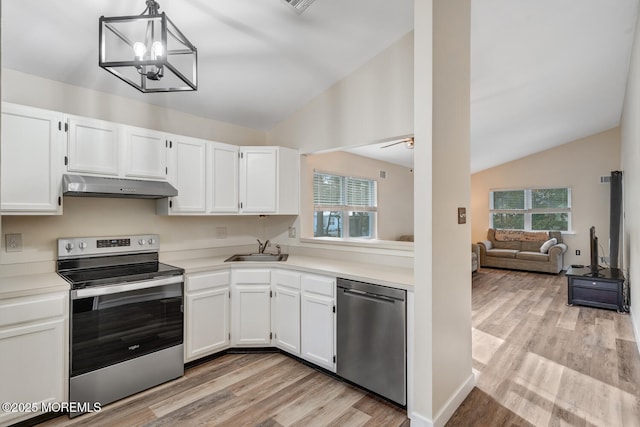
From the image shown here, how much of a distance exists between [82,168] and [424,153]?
255 cm

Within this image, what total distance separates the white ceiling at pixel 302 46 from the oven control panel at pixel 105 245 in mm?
1294

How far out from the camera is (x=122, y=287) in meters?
2.55

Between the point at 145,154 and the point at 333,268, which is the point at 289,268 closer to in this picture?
the point at 333,268

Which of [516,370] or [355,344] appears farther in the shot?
[516,370]

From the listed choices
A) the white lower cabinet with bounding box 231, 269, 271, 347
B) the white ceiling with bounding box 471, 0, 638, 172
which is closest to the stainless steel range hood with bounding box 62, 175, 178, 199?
the white lower cabinet with bounding box 231, 269, 271, 347

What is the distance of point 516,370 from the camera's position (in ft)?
9.75

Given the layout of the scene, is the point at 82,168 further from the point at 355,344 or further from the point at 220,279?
the point at 355,344

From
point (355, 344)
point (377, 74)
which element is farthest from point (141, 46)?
point (355, 344)

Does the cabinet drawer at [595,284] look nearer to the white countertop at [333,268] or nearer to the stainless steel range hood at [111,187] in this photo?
the white countertop at [333,268]

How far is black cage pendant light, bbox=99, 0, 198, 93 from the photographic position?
1746 mm

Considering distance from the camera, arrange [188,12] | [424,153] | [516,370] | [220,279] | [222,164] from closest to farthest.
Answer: [424,153], [188,12], [516,370], [220,279], [222,164]

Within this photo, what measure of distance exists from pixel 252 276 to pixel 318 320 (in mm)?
793

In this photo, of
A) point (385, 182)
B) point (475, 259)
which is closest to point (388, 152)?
point (385, 182)

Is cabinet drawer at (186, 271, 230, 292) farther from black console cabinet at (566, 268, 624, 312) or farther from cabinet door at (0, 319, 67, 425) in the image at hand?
black console cabinet at (566, 268, 624, 312)
